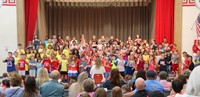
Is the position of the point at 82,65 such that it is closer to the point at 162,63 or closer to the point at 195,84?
the point at 162,63

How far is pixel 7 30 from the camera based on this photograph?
15.6m

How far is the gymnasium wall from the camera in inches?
612

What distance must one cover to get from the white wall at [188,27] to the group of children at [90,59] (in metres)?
0.80

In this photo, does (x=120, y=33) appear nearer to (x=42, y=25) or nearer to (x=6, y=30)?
(x=42, y=25)

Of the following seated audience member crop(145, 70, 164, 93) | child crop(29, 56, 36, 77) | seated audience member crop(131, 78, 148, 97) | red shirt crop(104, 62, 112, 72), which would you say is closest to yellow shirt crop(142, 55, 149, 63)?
red shirt crop(104, 62, 112, 72)

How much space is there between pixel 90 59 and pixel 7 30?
466 cm

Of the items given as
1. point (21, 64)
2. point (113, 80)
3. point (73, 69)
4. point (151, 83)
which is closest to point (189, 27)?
point (73, 69)

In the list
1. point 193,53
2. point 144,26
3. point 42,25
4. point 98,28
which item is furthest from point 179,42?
point 42,25

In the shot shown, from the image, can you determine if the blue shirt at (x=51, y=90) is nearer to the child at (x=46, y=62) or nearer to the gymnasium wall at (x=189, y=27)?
the child at (x=46, y=62)

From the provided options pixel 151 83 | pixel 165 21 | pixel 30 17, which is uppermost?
pixel 30 17

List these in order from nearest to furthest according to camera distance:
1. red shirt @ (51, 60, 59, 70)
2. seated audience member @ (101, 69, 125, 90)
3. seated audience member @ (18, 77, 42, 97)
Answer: seated audience member @ (18, 77, 42, 97)
seated audience member @ (101, 69, 125, 90)
red shirt @ (51, 60, 59, 70)

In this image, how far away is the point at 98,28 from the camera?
21.5 meters

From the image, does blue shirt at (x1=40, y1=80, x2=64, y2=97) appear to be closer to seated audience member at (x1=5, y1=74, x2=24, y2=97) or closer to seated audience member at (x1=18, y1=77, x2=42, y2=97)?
seated audience member at (x1=5, y1=74, x2=24, y2=97)

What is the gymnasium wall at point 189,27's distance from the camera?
1555 centimetres
